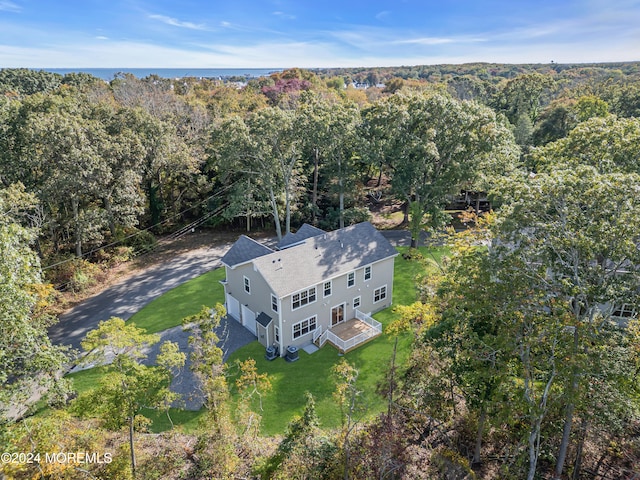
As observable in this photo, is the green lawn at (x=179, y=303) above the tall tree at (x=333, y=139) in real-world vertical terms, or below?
below

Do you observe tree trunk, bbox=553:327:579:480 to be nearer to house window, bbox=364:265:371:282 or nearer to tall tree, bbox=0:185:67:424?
house window, bbox=364:265:371:282

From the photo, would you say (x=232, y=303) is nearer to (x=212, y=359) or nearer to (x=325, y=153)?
(x=212, y=359)

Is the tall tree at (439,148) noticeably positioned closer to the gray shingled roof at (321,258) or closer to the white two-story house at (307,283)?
the gray shingled roof at (321,258)

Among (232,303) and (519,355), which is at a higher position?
(519,355)

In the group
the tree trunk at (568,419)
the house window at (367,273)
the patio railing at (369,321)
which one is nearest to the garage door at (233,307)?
the patio railing at (369,321)

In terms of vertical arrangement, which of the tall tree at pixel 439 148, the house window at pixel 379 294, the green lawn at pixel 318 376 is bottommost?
the green lawn at pixel 318 376

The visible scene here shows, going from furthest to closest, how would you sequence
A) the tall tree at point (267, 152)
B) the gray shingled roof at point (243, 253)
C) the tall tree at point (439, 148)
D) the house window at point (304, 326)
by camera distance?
1. the tall tree at point (267, 152)
2. the tall tree at point (439, 148)
3. the gray shingled roof at point (243, 253)
4. the house window at point (304, 326)

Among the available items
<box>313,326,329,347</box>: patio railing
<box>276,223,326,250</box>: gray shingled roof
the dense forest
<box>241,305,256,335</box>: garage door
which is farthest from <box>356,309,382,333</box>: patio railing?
<box>241,305,256,335</box>: garage door

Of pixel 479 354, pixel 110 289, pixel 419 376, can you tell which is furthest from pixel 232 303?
pixel 479 354
